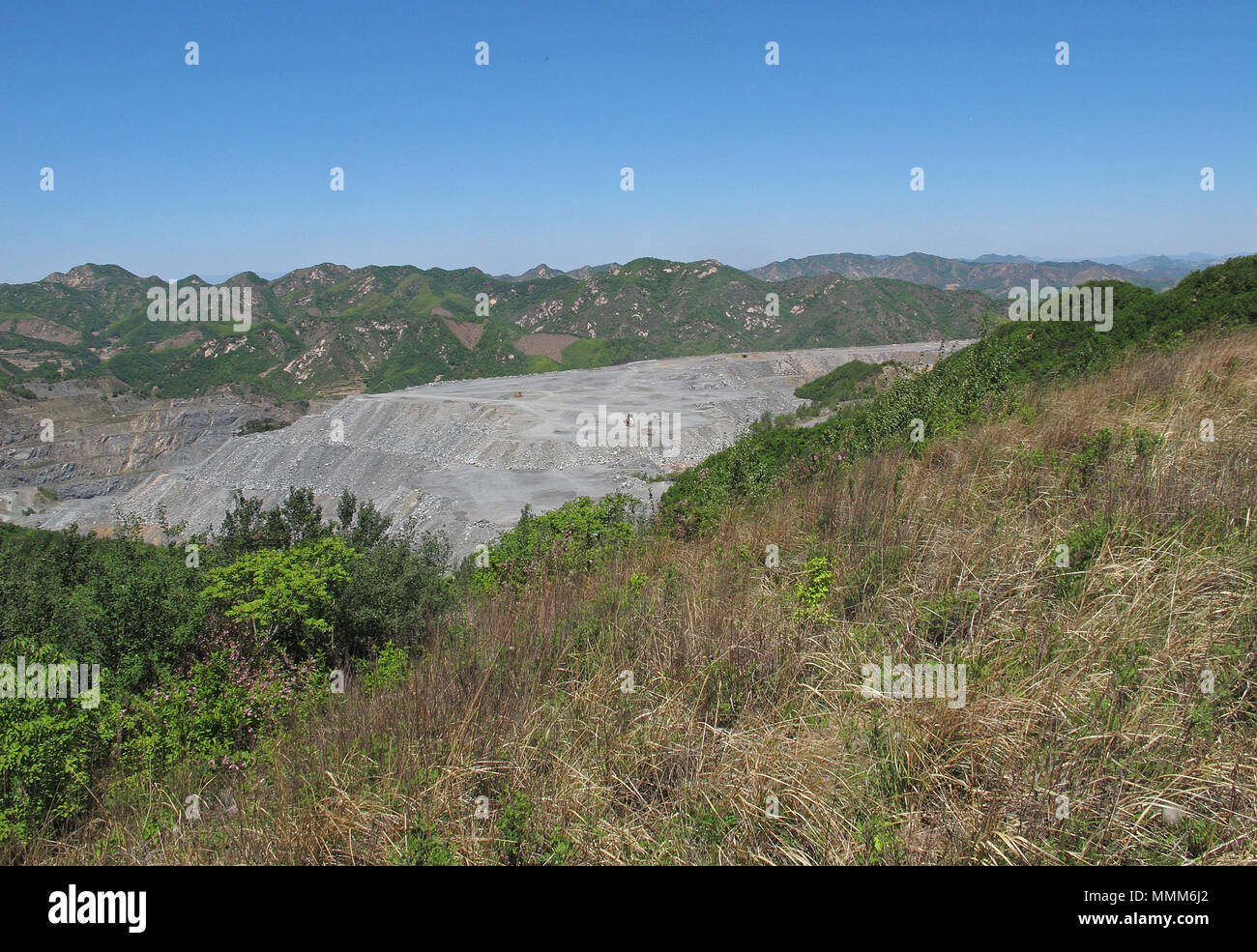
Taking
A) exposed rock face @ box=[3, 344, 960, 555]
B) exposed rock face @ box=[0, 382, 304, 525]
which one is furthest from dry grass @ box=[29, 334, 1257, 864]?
exposed rock face @ box=[0, 382, 304, 525]

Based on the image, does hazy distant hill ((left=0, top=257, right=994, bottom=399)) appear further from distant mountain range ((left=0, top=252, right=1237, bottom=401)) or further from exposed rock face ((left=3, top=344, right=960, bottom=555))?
exposed rock face ((left=3, top=344, right=960, bottom=555))

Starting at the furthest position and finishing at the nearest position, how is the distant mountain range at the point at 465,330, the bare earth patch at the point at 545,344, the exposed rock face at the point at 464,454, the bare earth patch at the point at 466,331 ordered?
the bare earth patch at the point at 466,331 → the bare earth patch at the point at 545,344 → the distant mountain range at the point at 465,330 → the exposed rock face at the point at 464,454

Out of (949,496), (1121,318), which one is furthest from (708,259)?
(949,496)

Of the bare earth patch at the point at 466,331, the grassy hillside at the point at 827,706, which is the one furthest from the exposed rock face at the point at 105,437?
the grassy hillside at the point at 827,706

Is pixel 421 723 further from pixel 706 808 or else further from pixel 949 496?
pixel 949 496

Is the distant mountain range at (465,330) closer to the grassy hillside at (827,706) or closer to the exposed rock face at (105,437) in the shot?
the exposed rock face at (105,437)

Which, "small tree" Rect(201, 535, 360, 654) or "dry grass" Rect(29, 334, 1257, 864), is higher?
"dry grass" Rect(29, 334, 1257, 864)
